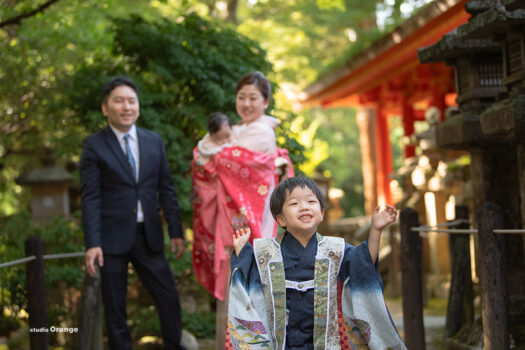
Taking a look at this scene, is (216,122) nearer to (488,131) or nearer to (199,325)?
(488,131)

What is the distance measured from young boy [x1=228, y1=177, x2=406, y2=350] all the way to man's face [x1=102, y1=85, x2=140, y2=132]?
1.64 meters

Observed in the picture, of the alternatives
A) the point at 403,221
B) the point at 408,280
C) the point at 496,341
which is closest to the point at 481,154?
the point at 403,221

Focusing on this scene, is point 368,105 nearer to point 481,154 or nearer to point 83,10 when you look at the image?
point 83,10

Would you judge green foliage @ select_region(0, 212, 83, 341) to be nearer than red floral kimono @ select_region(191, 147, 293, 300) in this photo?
No

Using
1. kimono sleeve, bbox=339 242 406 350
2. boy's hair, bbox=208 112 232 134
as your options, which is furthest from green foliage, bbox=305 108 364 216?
kimono sleeve, bbox=339 242 406 350

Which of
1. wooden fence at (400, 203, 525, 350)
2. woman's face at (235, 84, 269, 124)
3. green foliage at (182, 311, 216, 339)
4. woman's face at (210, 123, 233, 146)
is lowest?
green foliage at (182, 311, 216, 339)

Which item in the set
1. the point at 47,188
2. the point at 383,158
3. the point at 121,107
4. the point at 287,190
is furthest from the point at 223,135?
the point at 383,158

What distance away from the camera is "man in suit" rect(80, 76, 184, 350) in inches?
161

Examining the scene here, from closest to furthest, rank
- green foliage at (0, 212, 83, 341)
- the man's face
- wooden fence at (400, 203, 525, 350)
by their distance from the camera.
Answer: wooden fence at (400, 203, 525, 350) < the man's face < green foliage at (0, 212, 83, 341)

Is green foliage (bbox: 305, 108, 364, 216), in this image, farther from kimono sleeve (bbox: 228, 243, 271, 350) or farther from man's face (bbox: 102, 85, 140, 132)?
kimono sleeve (bbox: 228, 243, 271, 350)

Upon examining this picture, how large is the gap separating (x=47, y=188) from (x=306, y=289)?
5302 millimetres

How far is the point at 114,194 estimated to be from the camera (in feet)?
13.6

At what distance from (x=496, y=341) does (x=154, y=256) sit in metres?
2.24

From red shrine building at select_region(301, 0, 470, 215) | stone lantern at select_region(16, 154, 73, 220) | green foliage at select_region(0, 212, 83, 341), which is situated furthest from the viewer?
red shrine building at select_region(301, 0, 470, 215)
